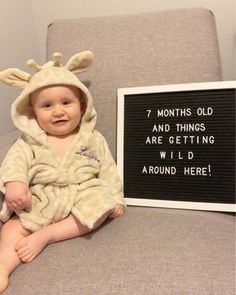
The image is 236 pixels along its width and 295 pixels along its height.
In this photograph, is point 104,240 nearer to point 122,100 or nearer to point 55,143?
point 55,143

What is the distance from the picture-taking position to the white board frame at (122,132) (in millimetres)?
959

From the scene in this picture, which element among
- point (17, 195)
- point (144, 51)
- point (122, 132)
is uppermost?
point (144, 51)

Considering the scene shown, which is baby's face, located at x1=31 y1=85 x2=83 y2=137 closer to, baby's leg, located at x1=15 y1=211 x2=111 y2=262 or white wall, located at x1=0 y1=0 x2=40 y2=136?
Answer: baby's leg, located at x1=15 y1=211 x2=111 y2=262

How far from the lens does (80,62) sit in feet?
3.19

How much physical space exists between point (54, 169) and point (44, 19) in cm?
82

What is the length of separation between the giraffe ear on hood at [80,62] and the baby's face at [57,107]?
8 centimetres

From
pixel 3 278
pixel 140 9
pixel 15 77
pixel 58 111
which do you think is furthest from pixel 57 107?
pixel 140 9

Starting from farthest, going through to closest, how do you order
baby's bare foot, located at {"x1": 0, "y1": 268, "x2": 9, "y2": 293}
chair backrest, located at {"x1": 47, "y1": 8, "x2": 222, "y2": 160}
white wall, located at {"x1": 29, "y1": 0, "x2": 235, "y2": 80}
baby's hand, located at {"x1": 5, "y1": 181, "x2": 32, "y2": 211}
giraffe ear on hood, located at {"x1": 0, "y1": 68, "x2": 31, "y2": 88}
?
white wall, located at {"x1": 29, "y1": 0, "x2": 235, "y2": 80} → chair backrest, located at {"x1": 47, "y1": 8, "x2": 222, "y2": 160} → giraffe ear on hood, located at {"x1": 0, "y1": 68, "x2": 31, "y2": 88} → baby's hand, located at {"x1": 5, "y1": 181, "x2": 32, "y2": 211} → baby's bare foot, located at {"x1": 0, "y1": 268, "x2": 9, "y2": 293}

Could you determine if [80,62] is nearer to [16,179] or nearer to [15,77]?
[15,77]

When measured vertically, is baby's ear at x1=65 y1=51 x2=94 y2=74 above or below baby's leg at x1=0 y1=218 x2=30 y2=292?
above

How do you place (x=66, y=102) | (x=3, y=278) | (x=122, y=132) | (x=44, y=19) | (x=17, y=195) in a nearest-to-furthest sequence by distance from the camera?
(x=3, y=278)
(x=17, y=195)
(x=66, y=102)
(x=122, y=132)
(x=44, y=19)

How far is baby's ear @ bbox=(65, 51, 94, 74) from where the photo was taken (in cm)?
95

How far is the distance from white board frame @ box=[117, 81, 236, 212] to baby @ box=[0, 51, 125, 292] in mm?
58

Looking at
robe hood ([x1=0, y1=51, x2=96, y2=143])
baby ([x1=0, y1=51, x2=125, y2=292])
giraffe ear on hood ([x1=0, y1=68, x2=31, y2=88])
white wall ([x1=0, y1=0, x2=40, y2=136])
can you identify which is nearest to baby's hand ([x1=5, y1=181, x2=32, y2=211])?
baby ([x1=0, y1=51, x2=125, y2=292])
